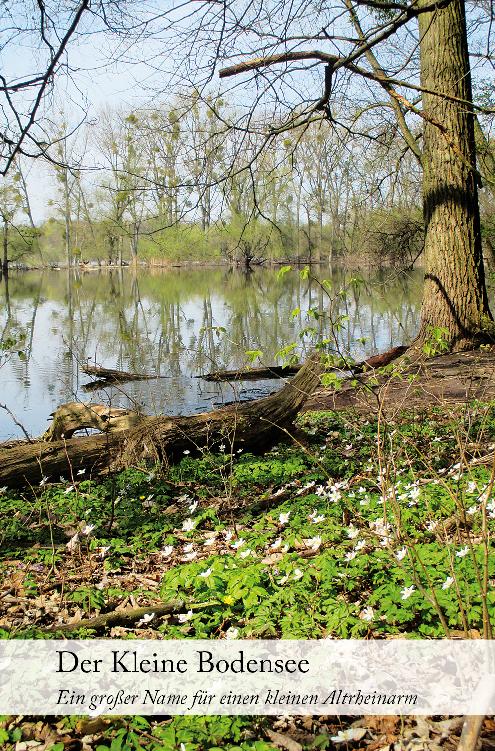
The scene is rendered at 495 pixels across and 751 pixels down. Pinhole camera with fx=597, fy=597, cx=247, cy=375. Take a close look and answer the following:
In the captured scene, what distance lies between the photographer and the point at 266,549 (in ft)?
12.2

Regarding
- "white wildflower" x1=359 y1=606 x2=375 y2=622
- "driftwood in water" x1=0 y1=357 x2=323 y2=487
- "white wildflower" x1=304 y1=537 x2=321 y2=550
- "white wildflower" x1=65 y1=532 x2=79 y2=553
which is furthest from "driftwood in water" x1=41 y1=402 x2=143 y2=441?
"white wildflower" x1=359 y1=606 x2=375 y2=622

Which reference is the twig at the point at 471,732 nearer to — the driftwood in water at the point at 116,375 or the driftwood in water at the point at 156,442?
the driftwood in water at the point at 156,442

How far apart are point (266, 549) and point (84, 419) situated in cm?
325

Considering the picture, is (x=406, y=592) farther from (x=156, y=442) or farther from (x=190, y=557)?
(x=156, y=442)

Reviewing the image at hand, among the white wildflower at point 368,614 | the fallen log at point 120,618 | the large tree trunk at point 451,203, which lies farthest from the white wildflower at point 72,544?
the large tree trunk at point 451,203

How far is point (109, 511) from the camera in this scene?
455 centimetres

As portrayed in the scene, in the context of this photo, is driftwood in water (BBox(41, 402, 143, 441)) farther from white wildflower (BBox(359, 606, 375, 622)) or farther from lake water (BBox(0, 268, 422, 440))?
white wildflower (BBox(359, 606, 375, 622))

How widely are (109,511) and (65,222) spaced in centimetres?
6397

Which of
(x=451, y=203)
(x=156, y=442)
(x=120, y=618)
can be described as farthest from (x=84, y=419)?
(x=451, y=203)

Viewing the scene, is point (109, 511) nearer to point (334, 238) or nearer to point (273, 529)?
point (273, 529)

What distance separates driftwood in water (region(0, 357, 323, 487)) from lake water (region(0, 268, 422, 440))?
37 cm

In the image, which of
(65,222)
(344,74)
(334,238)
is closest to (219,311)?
(344,74)

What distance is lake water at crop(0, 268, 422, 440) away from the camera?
9.35 meters

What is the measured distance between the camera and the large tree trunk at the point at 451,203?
8258 mm
